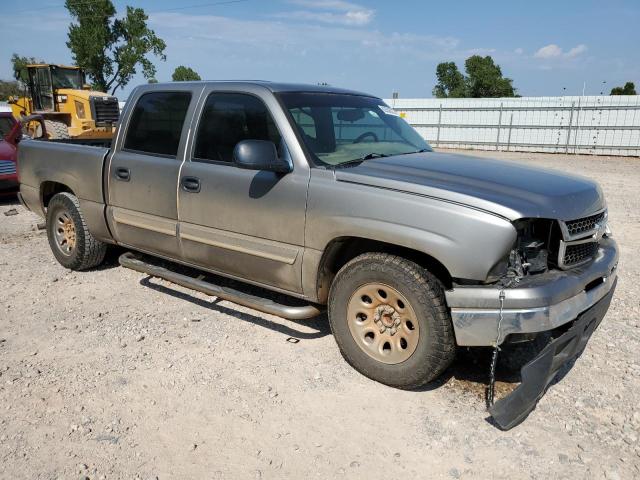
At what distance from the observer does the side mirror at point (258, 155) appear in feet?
11.3

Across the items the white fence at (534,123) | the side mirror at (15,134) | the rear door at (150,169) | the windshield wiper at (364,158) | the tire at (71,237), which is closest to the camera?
the windshield wiper at (364,158)

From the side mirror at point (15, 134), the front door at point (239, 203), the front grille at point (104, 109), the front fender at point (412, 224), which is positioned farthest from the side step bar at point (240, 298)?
the front grille at point (104, 109)

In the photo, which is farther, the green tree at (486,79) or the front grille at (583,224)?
the green tree at (486,79)

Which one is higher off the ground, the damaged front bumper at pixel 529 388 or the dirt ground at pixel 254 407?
the damaged front bumper at pixel 529 388

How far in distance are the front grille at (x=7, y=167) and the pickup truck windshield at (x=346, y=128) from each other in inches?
299

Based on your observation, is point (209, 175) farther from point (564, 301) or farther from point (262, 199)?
point (564, 301)

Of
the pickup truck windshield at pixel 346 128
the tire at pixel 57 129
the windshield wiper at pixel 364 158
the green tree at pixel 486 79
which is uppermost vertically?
the green tree at pixel 486 79

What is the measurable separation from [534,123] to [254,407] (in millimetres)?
23205

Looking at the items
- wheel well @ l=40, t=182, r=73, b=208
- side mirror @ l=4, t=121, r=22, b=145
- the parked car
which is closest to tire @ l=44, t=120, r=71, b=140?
side mirror @ l=4, t=121, r=22, b=145

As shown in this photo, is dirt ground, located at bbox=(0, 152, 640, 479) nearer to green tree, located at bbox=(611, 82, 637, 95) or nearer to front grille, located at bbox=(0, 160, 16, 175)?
front grille, located at bbox=(0, 160, 16, 175)

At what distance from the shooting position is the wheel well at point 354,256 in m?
3.20

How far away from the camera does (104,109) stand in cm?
1642

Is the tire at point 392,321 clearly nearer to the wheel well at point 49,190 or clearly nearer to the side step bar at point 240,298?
the side step bar at point 240,298

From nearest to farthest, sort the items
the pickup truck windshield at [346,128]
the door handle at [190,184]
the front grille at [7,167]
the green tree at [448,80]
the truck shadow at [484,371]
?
the truck shadow at [484,371], the pickup truck windshield at [346,128], the door handle at [190,184], the front grille at [7,167], the green tree at [448,80]
